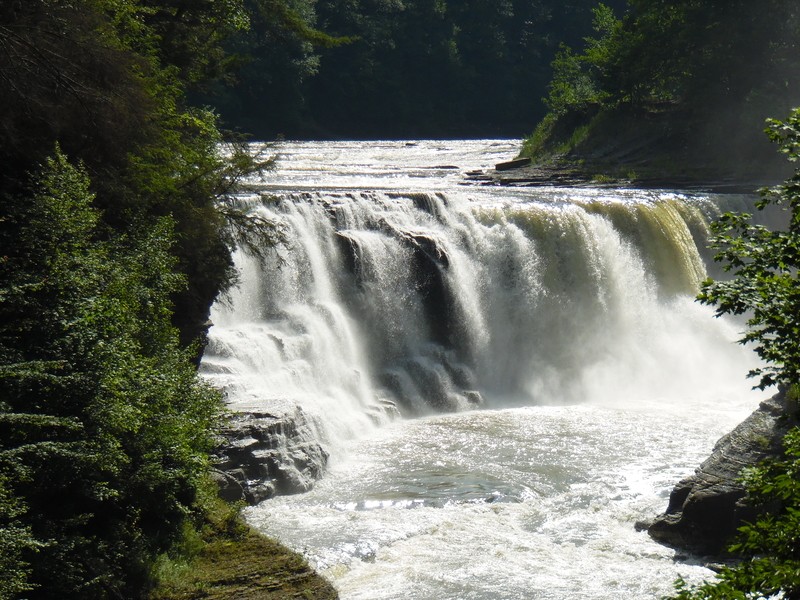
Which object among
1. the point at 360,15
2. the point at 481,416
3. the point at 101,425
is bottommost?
the point at 481,416

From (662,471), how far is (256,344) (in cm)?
646

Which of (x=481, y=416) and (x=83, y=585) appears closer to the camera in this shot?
(x=83, y=585)

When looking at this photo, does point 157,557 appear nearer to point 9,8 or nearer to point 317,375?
point 9,8

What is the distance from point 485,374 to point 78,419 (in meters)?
12.1

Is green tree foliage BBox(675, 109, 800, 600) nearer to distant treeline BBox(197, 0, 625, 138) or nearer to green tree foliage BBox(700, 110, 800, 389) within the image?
green tree foliage BBox(700, 110, 800, 389)

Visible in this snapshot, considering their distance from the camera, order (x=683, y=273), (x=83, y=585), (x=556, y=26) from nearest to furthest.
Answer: (x=83, y=585) → (x=683, y=273) → (x=556, y=26)

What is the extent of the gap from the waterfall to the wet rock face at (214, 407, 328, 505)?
1.48m

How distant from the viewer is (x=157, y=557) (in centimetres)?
913

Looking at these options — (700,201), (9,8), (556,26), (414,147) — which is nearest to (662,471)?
(9,8)

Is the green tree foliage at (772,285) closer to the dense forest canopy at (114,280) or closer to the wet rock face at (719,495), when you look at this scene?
the dense forest canopy at (114,280)

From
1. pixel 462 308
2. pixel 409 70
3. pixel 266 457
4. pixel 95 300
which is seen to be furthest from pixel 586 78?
pixel 95 300

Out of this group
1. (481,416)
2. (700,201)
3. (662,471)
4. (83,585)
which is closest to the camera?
(83,585)

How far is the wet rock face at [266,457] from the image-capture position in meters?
12.6

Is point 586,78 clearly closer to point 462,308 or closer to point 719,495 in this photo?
point 462,308
